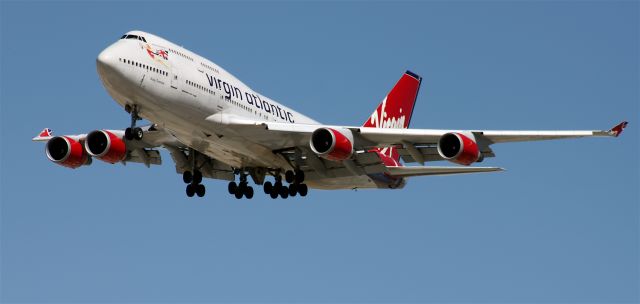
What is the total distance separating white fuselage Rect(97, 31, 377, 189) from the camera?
134 feet

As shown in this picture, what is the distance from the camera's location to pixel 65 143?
49.4 meters

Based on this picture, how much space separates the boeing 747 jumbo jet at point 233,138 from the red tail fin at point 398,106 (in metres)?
3.89

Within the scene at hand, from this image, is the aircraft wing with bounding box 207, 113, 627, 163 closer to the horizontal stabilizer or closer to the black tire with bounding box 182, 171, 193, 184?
the horizontal stabilizer

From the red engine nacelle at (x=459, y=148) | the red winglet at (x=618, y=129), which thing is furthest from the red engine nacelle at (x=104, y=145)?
the red winglet at (x=618, y=129)

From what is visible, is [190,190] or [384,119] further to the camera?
[384,119]

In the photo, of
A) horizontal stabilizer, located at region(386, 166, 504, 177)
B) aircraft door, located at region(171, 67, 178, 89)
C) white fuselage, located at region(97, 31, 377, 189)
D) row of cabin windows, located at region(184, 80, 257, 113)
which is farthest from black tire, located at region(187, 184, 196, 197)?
horizontal stabilizer, located at region(386, 166, 504, 177)

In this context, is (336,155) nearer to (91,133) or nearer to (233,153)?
(233,153)

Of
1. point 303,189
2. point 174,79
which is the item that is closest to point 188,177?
point 303,189

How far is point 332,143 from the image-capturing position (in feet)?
141

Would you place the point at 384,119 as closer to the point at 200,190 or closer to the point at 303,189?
the point at 303,189

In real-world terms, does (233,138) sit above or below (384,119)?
below

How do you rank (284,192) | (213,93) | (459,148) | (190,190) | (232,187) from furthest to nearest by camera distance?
(232,187), (190,190), (284,192), (213,93), (459,148)

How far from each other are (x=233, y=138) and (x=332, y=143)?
4.42 m

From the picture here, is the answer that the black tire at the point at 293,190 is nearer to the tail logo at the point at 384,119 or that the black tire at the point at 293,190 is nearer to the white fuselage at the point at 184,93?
the white fuselage at the point at 184,93
